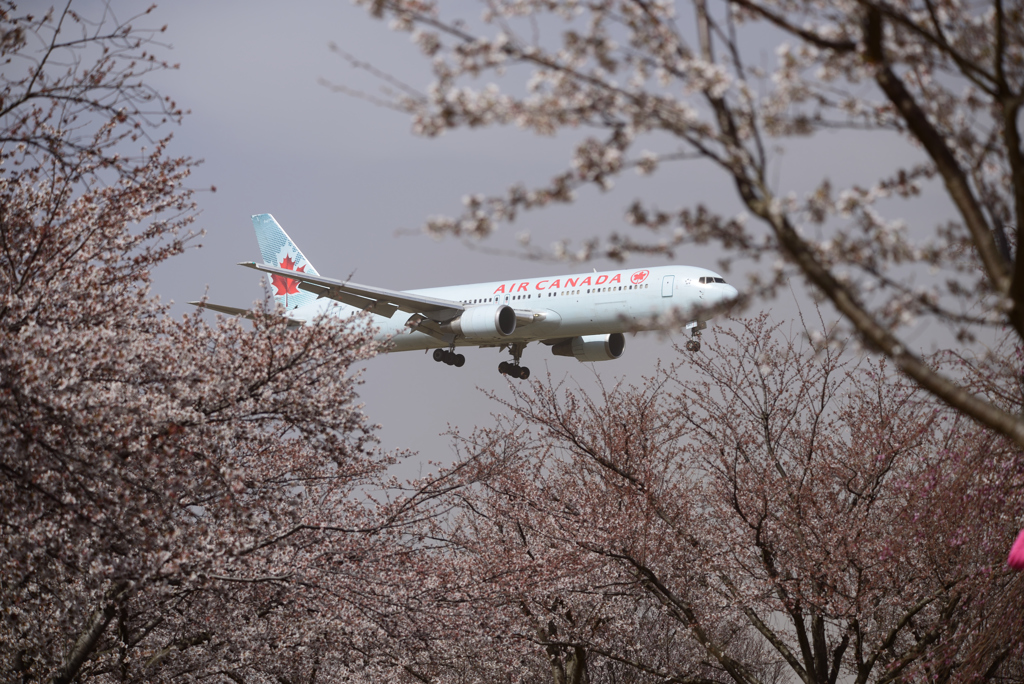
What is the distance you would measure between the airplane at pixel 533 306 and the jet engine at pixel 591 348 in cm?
4

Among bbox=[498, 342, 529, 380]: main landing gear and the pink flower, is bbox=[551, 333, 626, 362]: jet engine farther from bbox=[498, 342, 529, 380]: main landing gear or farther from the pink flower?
the pink flower

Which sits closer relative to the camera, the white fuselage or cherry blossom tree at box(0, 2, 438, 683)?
cherry blossom tree at box(0, 2, 438, 683)

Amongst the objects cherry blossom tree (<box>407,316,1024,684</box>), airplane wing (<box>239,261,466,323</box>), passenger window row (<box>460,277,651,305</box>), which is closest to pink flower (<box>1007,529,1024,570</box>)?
cherry blossom tree (<box>407,316,1024,684</box>)

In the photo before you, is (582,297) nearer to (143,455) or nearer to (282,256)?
(282,256)

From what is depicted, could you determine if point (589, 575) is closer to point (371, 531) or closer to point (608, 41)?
point (371, 531)

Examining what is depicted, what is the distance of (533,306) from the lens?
3412 centimetres

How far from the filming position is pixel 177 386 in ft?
30.2

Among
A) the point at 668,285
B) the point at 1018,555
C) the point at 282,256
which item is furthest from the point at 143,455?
the point at 282,256

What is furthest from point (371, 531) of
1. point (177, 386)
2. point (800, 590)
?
point (800, 590)

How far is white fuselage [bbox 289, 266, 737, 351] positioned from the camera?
3059 centimetres

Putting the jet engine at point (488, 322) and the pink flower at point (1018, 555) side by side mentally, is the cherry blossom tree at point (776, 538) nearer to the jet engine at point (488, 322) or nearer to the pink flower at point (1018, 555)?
the pink flower at point (1018, 555)

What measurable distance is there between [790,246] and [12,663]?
10103mm

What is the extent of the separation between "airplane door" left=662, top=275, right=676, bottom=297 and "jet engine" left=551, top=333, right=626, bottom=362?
6.72 meters

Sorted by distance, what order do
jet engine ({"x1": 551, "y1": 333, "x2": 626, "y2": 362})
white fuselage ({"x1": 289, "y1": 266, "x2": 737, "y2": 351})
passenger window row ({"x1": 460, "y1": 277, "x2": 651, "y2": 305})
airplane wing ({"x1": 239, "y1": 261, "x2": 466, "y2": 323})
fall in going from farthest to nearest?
jet engine ({"x1": 551, "y1": 333, "x2": 626, "y2": 362})
airplane wing ({"x1": 239, "y1": 261, "x2": 466, "y2": 323})
passenger window row ({"x1": 460, "y1": 277, "x2": 651, "y2": 305})
white fuselage ({"x1": 289, "y1": 266, "x2": 737, "y2": 351})
